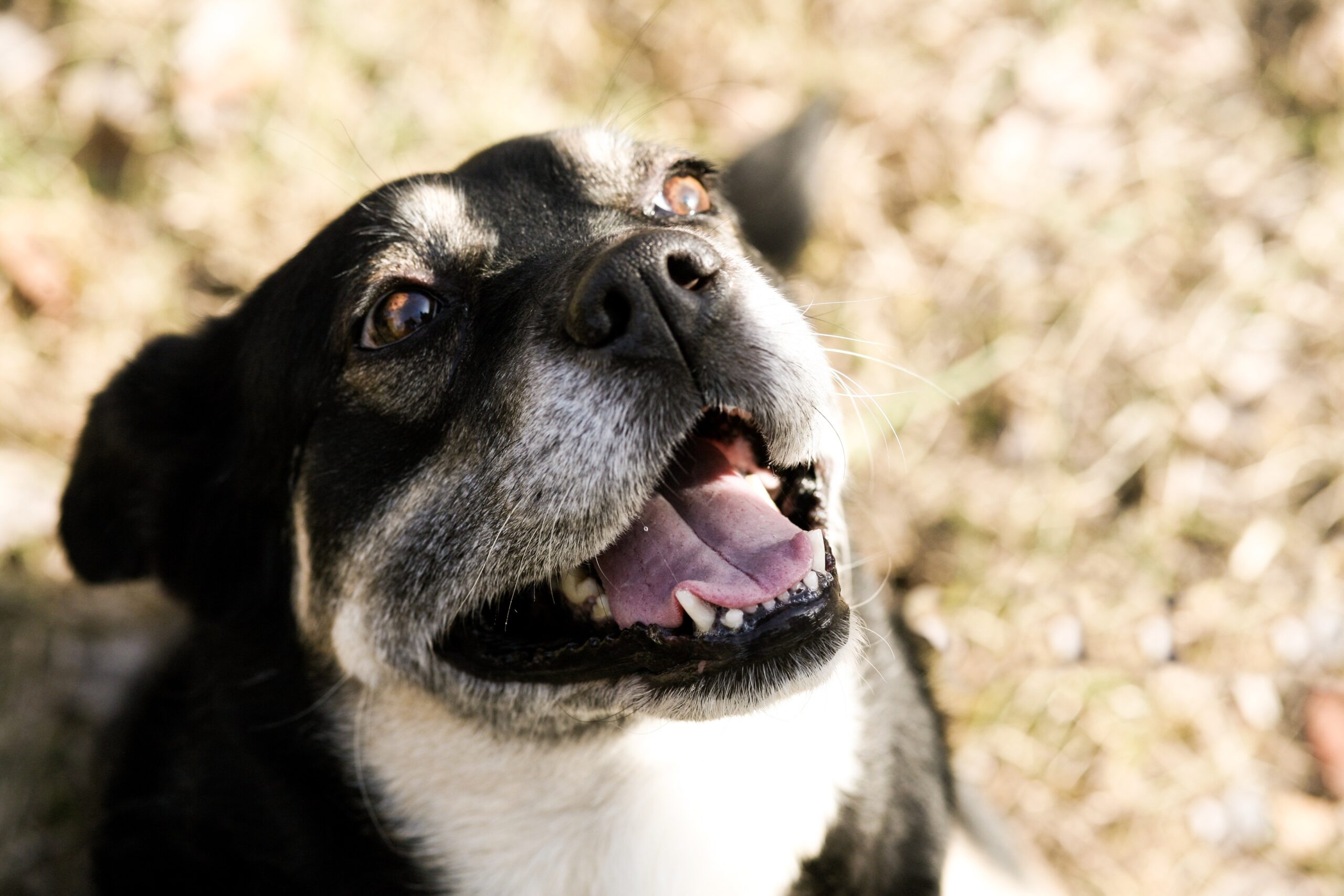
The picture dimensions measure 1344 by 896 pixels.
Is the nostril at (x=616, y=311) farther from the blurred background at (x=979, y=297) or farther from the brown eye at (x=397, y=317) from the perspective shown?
the blurred background at (x=979, y=297)

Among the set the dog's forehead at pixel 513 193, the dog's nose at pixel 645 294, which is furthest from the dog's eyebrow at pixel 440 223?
the dog's nose at pixel 645 294

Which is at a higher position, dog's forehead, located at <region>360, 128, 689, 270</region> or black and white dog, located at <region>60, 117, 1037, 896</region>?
dog's forehead, located at <region>360, 128, 689, 270</region>

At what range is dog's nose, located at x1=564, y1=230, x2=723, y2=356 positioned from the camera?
2.04 meters

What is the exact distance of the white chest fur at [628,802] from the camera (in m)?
2.53

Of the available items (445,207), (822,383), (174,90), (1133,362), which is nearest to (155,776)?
(445,207)


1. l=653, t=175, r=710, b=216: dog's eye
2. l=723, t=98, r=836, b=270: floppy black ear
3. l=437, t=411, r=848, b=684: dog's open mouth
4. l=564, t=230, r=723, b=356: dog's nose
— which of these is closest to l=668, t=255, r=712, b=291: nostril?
l=564, t=230, r=723, b=356: dog's nose

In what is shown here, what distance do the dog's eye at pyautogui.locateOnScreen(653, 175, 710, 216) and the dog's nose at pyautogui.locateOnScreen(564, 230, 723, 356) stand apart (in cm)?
79

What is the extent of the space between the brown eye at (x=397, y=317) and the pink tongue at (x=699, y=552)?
0.74m

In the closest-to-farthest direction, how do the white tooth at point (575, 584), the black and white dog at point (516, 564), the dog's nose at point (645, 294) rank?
the dog's nose at point (645, 294) < the black and white dog at point (516, 564) < the white tooth at point (575, 584)

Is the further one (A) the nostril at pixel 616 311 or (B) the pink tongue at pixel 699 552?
(B) the pink tongue at pixel 699 552

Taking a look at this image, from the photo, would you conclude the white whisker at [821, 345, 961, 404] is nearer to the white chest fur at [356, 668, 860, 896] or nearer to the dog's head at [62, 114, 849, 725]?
the dog's head at [62, 114, 849, 725]

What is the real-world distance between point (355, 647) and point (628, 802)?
2.62ft

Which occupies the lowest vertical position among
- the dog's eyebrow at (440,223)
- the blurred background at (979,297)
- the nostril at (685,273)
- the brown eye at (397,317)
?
the blurred background at (979,297)

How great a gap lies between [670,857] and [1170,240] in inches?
145
